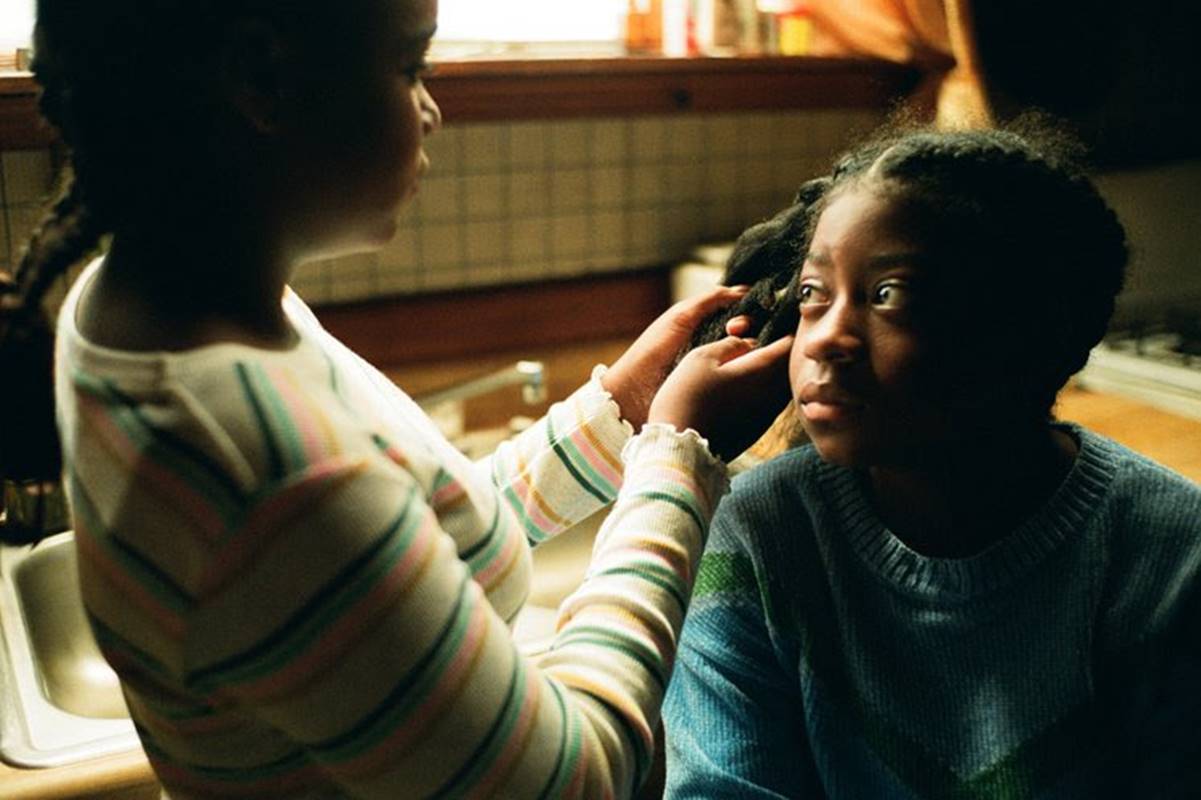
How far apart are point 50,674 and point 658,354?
94 centimetres

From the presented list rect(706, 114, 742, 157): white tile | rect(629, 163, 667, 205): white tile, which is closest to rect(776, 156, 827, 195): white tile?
rect(706, 114, 742, 157): white tile

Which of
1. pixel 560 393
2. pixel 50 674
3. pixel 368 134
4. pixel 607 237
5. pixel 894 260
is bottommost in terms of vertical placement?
pixel 50 674

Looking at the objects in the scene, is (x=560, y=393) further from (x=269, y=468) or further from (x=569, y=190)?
(x=269, y=468)

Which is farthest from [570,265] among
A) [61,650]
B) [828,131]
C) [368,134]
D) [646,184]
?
[368,134]

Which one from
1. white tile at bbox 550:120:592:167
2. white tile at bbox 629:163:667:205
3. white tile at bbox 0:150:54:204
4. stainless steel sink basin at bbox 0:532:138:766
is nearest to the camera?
stainless steel sink basin at bbox 0:532:138:766

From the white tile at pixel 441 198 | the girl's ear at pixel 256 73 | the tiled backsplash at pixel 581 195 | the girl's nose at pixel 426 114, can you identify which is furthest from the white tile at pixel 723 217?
the girl's ear at pixel 256 73

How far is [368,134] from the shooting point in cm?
61

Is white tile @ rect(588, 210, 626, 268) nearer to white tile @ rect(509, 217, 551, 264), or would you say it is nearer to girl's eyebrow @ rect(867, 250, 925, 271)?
white tile @ rect(509, 217, 551, 264)

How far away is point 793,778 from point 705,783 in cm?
8

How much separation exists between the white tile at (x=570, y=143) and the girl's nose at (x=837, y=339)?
1.15 meters

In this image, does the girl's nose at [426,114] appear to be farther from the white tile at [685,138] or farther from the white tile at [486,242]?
the white tile at [685,138]

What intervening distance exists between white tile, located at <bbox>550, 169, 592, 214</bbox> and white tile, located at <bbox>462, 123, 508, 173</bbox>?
0.10 metres

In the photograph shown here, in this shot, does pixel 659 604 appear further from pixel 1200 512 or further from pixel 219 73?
pixel 1200 512

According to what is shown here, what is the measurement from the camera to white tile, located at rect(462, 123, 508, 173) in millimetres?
1872
